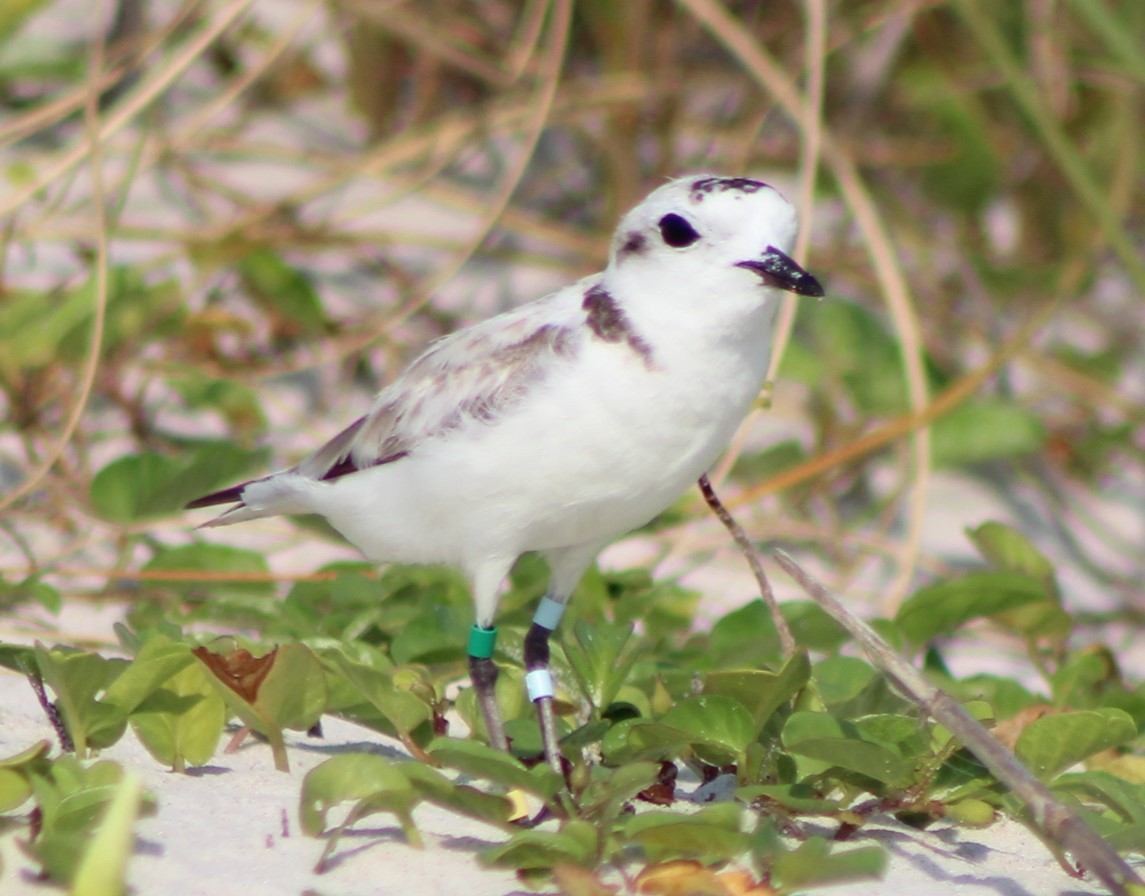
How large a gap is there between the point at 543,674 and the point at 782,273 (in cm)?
72

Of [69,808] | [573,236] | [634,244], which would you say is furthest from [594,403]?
[573,236]

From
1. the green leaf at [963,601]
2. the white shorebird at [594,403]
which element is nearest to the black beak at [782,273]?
the white shorebird at [594,403]

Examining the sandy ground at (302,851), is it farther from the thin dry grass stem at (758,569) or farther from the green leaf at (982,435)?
the green leaf at (982,435)

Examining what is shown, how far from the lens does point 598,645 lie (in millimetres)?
2377

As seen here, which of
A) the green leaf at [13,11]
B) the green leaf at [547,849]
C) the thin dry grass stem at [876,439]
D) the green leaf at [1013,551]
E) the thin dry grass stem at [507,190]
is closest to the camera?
the green leaf at [547,849]

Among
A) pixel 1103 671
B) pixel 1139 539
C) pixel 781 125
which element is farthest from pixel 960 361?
pixel 1103 671

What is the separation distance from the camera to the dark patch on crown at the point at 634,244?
2289 millimetres

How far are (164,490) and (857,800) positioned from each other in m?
1.76

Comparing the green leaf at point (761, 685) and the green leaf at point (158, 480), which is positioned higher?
the green leaf at point (158, 480)

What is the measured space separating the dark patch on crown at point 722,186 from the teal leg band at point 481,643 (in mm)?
747

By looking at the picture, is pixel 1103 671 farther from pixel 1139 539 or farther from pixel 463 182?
pixel 463 182

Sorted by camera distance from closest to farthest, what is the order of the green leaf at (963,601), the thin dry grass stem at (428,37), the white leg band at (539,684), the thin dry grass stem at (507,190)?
the white leg band at (539,684), the green leaf at (963,601), the thin dry grass stem at (507,190), the thin dry grass stem at (428,37)

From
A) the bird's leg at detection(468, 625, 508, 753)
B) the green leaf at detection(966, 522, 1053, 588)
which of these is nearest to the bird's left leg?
the bird's leg at detection(468, 625, 508, 753)

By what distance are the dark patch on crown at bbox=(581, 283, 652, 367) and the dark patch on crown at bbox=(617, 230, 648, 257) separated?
0.07m
